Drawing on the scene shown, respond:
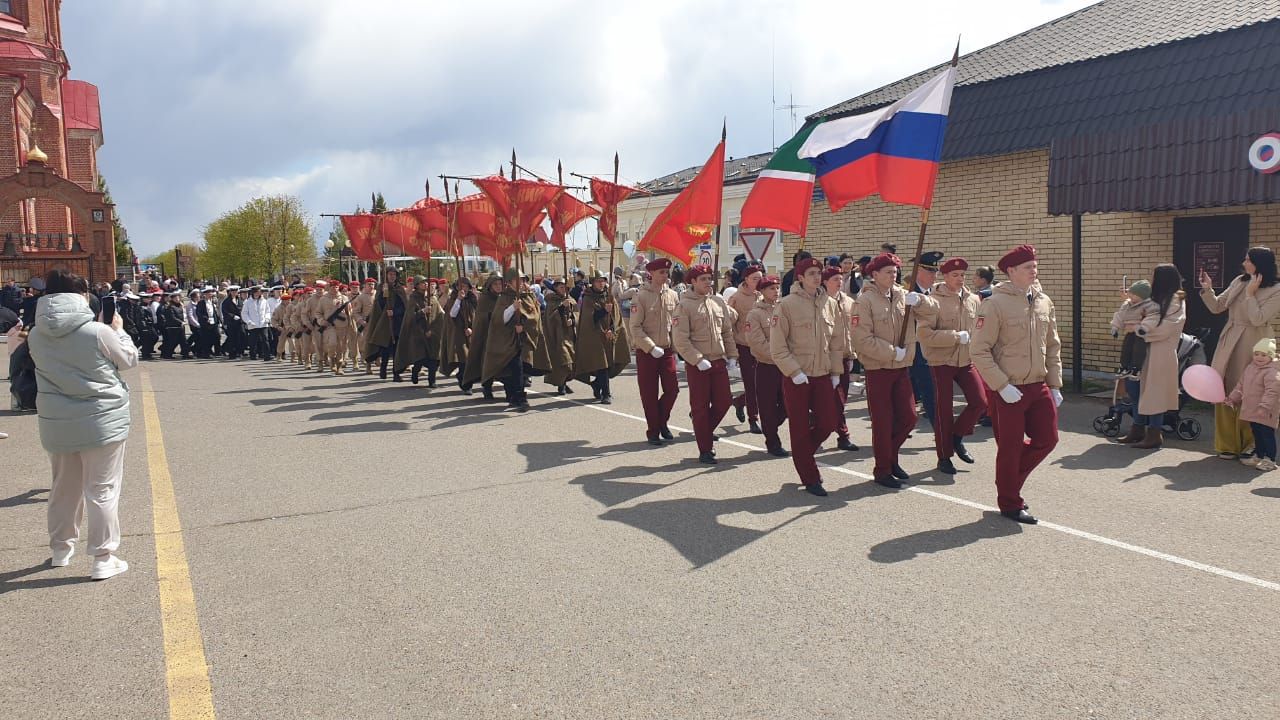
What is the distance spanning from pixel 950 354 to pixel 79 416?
21.0 ft

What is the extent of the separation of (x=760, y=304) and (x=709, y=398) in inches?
39.5

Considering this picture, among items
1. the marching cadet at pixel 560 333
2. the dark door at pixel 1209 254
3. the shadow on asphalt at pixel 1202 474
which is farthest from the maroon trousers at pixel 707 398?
the dark door at pixel 1209 254

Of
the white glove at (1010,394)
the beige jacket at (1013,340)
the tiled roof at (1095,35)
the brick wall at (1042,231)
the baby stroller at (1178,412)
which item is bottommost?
the baby stroller at (1178,412)

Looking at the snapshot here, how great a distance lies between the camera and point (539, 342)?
43.3 feet

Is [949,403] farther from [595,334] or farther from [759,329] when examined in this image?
[595,334]

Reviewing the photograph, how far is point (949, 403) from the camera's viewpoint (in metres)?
7.93

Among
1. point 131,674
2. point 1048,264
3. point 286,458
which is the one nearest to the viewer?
Result: point 131,674

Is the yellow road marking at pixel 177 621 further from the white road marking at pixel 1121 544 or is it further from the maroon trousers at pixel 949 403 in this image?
the maroon trousers at pixel 949 403

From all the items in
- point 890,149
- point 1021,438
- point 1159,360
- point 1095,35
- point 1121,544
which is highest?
point 1095,35

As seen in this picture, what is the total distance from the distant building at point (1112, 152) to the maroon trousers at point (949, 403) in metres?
5.45

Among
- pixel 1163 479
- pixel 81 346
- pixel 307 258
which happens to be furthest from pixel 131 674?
pixel 307 258

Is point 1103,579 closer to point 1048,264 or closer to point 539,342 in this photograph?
point 539,342

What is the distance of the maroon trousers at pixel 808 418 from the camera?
23.7ft

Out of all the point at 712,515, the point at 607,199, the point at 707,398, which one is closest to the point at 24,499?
the point at 712,515
